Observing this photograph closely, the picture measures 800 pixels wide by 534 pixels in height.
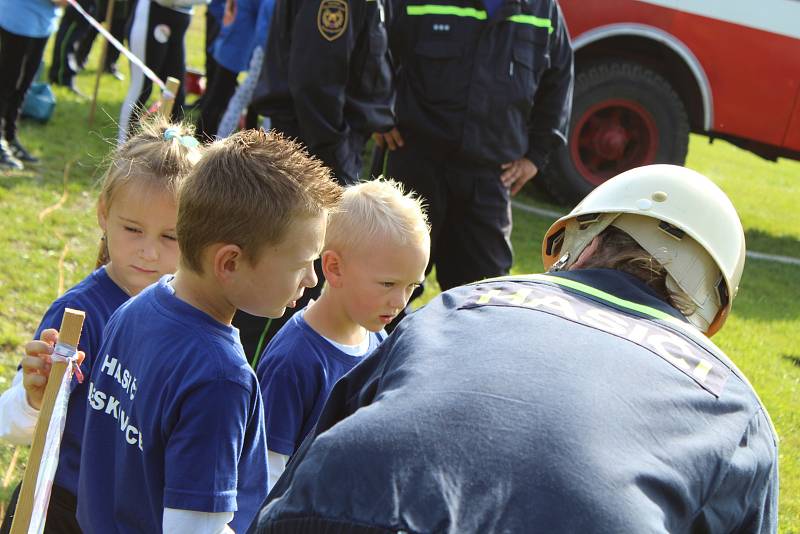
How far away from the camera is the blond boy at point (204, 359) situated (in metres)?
1.85

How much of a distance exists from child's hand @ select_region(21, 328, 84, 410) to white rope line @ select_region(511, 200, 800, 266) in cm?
666

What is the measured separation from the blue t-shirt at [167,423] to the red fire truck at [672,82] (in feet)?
22.4

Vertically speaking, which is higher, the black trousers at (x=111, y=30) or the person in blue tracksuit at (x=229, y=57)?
the person in blue tracksuit at (x=229, y=57)

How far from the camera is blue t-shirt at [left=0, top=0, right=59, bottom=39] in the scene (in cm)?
669

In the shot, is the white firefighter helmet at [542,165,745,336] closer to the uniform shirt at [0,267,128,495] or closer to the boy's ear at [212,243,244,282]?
the boy's ear at [212,243,244,282]

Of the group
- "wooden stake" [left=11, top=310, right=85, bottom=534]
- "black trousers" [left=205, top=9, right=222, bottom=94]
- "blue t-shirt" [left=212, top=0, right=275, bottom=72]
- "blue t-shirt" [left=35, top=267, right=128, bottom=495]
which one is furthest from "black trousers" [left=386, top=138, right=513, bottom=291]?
"black trousers" [left=205, top=9, right=222, bottom=94]

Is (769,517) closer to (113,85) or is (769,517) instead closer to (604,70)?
(604,70)

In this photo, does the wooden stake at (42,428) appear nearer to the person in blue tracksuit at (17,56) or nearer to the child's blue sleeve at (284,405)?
the child's blue sleeve at (284,405)

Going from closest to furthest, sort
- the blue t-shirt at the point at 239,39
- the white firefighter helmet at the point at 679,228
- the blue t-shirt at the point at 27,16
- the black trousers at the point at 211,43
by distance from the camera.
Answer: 1. the white firefighter helmet at the point at 679,228
2. the blue t-shirt at the point at 27,16
3. the blue t-shirt at the point at 239,39
4. the black trousers at the point at 211,43

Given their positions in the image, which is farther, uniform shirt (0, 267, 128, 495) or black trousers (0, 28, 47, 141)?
black trousers (0, 28, 47, 141)

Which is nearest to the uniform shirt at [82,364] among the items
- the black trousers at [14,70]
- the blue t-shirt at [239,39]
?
the black trousers at [14,70]

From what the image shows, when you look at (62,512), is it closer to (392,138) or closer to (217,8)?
(392,138)

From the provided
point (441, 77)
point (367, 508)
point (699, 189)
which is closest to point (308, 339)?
point (699, 189)

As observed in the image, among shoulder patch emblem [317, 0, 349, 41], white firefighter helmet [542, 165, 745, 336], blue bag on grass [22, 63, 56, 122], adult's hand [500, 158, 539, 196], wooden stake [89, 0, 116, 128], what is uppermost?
white firefighter helmet [542, 165, 745, 336]
